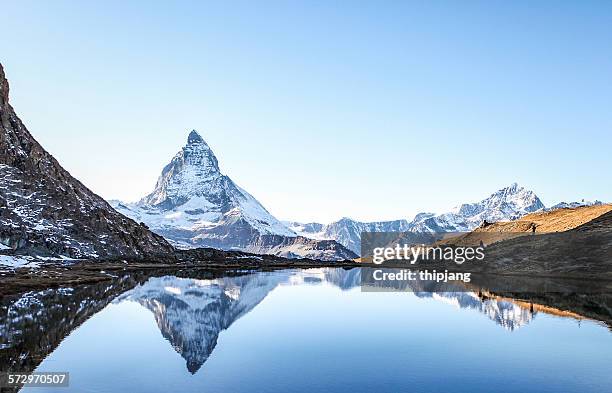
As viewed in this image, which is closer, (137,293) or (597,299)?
(597,299)

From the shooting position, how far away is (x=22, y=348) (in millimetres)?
46969

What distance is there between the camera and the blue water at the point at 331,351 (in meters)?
39.1

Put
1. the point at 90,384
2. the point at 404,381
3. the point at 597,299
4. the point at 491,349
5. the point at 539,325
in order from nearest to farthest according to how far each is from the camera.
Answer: the point at 90,384 → the point at 404,381 → the point at 491,349 → the point at 539,325 → the point at 597,299

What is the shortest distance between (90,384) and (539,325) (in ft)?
205

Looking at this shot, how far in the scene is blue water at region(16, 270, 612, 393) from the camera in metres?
39.1

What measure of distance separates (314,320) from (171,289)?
6399cm

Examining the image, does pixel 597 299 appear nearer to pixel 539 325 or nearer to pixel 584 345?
pixel 539 325

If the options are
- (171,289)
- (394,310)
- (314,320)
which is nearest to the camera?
(314,320)

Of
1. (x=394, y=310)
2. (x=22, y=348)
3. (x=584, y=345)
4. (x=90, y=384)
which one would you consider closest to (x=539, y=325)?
(x=584, y=345)

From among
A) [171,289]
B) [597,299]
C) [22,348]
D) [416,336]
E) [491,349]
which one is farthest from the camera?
[171,289]

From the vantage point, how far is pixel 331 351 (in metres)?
52.9

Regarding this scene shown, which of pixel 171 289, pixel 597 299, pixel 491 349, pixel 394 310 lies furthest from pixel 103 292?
pixel 597 299

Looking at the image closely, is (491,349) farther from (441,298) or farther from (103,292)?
(103,292)

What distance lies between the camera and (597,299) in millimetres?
106250
